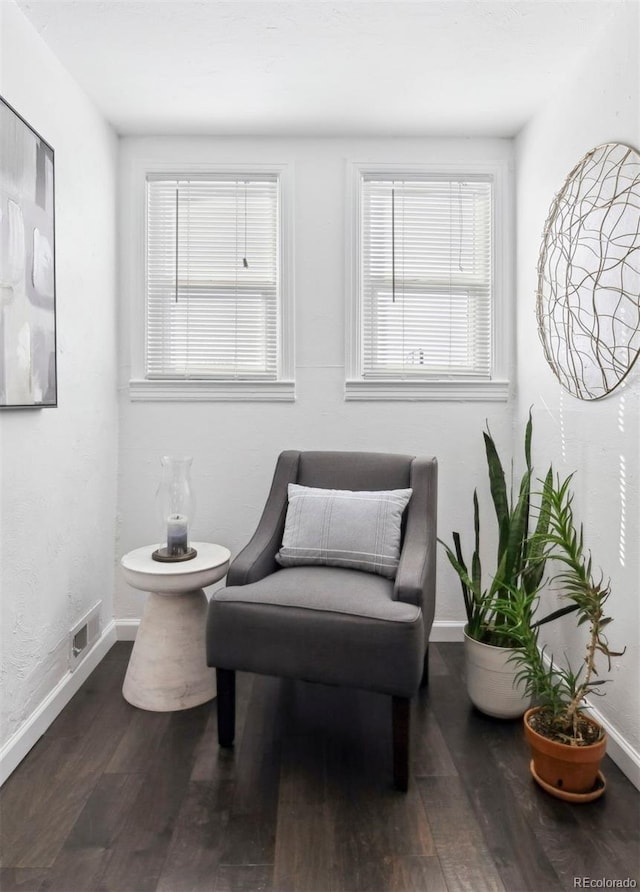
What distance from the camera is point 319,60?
2174 millimetres

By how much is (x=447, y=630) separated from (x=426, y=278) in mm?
1820

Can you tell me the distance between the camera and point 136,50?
2127 millimetres

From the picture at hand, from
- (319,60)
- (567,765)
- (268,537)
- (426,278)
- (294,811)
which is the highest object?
(319,60)

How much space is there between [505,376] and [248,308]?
1371 mm

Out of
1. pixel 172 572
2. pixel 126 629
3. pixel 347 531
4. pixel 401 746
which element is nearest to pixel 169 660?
pixel 172 572

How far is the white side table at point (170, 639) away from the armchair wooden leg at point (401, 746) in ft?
2.70

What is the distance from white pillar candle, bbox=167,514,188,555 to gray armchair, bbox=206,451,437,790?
32cm

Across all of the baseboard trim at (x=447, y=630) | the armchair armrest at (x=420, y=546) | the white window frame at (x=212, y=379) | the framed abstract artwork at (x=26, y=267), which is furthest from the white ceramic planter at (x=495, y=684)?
the framed abstract artwork at (x=26, y=267)

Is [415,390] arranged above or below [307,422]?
above

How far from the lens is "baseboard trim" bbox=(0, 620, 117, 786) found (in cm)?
180

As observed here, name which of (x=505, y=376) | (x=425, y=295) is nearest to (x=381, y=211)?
(x=425, y=295)

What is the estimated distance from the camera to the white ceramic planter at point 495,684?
211cm

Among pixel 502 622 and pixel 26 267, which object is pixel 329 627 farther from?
pixel 26 267

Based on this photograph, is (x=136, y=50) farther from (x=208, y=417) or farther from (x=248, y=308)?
(x=208, y=417)
